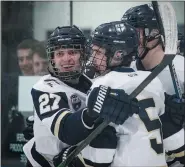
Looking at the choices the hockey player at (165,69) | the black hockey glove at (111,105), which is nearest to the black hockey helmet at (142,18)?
the hockey player at (165,69)

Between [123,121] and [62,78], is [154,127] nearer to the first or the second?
[123,121]

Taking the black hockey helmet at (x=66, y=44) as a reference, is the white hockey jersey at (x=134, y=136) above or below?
below

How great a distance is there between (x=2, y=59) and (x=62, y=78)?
94cm

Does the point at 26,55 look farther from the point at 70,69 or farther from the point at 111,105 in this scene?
the point at 111,105

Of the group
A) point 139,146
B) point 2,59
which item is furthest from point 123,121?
point 2,59

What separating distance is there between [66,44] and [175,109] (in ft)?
1.16

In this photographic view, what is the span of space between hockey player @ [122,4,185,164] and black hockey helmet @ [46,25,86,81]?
16 centimetres

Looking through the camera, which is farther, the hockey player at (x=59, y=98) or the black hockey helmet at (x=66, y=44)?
the black hockey helmet at (x=66, y=44)

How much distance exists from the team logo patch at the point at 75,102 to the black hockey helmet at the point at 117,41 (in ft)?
0.54

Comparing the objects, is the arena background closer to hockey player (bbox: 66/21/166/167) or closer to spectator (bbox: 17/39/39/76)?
spectator (bbox: 17/39/39/76)

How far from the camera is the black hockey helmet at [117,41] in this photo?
1277mm

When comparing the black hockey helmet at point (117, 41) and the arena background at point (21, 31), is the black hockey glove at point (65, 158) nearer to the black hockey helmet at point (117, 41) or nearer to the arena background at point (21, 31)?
the black hockey helmet at point (117, 41)

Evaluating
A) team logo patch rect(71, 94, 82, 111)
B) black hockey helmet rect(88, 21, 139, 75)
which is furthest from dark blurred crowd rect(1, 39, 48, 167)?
black hockey helmet rect(88, 21, 139, 75)

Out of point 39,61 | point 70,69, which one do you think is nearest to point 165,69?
point 70,69
